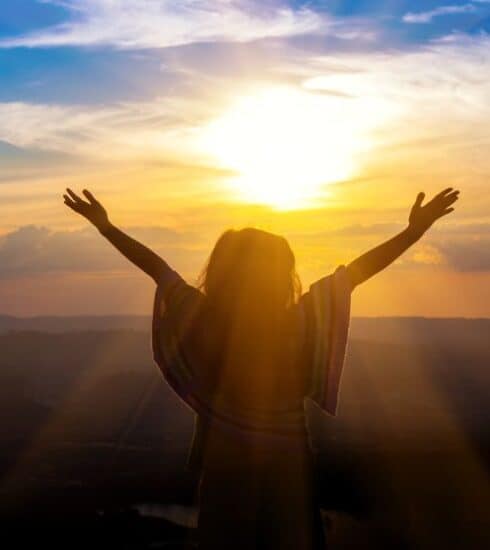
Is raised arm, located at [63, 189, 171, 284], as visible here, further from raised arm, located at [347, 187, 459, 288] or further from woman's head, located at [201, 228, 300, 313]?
raised arm, located at [347, 187, 459, 288]

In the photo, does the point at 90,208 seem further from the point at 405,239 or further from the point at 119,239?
the point at 405,239

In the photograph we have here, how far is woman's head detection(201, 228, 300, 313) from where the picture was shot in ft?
13.8

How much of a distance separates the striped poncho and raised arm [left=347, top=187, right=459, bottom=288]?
16 cm

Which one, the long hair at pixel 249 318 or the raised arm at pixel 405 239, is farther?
the raised arm at pixel 405 239

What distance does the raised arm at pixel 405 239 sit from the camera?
4.41m

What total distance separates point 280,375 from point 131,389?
86.3m

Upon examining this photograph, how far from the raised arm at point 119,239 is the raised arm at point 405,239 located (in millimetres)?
872

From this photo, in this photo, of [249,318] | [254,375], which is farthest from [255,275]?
[254,375]

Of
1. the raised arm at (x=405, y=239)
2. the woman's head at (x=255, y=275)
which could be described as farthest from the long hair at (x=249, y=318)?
the raised arm at (x=405, y=239)

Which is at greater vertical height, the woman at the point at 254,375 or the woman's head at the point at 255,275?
the woman's head at the point at 255,275

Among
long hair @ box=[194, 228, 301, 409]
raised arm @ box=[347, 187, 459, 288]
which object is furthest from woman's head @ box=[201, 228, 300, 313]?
raised arm @ box=[347, 187, 459, 288]

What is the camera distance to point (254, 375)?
4.13 meters

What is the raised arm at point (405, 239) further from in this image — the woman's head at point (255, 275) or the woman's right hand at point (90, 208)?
the woman's right hand at point (90, 208)

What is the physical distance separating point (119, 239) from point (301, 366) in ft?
3.57
